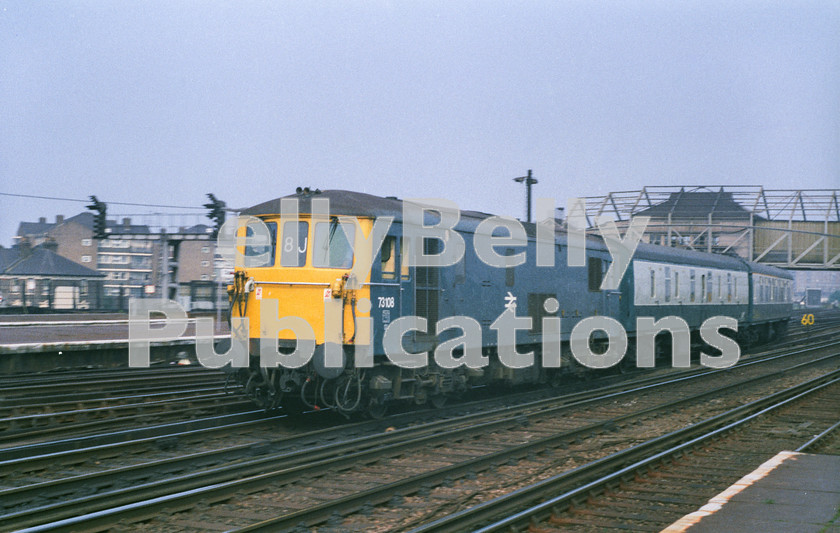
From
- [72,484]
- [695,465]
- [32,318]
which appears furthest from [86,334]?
[695,465]

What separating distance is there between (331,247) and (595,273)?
8.89m

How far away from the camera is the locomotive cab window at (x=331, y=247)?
1178 centimetres

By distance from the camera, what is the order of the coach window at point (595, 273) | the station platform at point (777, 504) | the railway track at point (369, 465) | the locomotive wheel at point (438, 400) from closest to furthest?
the station platform at point (777, 504)
the railway track at point (369, 465)
the locomotive wheel at point (438, 400)
the coach window at point (595, 273)

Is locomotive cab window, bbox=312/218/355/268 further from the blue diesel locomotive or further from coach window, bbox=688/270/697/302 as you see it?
coach window, bbox=688/270/697/302

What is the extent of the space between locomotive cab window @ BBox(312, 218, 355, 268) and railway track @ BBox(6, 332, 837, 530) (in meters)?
2.58

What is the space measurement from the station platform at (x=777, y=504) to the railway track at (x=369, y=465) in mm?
2989

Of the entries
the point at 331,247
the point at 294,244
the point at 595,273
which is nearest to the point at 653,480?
the point at 331,247

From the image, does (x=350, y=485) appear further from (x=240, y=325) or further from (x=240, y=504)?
(x=240, y=325)

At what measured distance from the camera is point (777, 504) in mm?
7121

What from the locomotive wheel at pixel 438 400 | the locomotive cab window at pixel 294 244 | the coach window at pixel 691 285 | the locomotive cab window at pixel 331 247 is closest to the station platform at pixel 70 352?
the locomotive wheel at pixel 438 400

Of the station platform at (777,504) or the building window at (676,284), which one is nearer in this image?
the station platform at (777,504)

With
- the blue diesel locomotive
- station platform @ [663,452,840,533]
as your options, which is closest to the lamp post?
the blue diesel locomotive

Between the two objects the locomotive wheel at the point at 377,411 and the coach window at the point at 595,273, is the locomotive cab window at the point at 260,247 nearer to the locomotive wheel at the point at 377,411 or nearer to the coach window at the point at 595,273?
the locomotive wheel at the point at 377,411

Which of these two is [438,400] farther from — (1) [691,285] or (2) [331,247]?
(1) [691,285]
